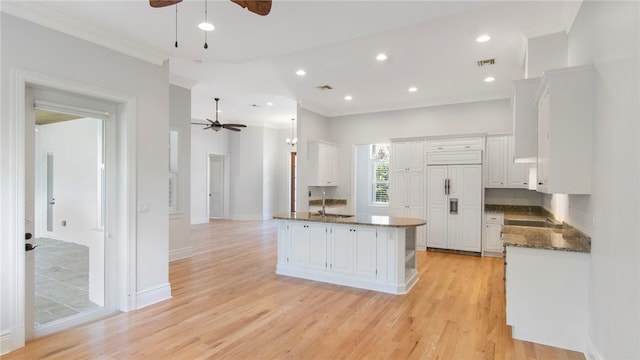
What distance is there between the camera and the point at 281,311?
11.5 ft

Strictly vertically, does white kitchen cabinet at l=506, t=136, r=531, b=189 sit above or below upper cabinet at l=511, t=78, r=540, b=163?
below

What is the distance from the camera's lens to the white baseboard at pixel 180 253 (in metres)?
5.62

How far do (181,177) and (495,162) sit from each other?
5.79 m

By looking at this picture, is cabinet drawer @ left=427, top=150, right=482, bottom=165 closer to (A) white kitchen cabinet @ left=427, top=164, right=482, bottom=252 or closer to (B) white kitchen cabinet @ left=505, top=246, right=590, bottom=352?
(A) white kitchen cabinet @ left=427, top=164, right=482, bottom=252

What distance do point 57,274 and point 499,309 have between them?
454 centimetres

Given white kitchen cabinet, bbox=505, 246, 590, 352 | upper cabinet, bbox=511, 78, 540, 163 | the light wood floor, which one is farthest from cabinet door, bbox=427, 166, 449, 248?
white kitchen cabinet, bbox=505, 246, 590, 352

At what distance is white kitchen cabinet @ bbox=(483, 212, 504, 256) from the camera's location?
6.03 m

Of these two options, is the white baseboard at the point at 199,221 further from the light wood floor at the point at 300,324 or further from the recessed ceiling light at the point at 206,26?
the recessed ceiling light at the point at 206,26

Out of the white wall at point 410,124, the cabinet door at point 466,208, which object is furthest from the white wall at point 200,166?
the cabinet door at point 466,208

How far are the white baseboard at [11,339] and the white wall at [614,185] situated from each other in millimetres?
4264

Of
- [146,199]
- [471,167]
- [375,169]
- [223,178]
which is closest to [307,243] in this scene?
[146,199]

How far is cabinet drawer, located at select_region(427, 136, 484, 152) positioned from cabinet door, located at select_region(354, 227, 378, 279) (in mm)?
3092

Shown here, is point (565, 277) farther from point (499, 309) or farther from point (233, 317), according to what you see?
point (233, 317)

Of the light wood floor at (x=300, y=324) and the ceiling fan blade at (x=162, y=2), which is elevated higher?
the ceiling fan blade at (x=162, y=2)
